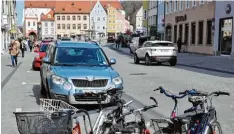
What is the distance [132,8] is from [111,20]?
12556 mm

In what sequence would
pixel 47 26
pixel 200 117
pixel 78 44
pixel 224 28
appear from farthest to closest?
pixel 47 26 → pixel 224 28 → pixel 78 44 → pixel 200 117

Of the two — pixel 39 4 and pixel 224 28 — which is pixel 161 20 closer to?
pixel 224 28

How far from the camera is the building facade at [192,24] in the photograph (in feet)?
127

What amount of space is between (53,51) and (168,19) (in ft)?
153

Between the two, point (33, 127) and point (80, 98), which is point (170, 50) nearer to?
point (80, 98)

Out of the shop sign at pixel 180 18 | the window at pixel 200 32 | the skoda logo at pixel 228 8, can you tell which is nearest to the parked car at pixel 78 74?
the skoda logo at pixel 228 8

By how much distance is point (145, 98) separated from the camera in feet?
36.4

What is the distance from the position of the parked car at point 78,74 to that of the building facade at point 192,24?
93.1 feet

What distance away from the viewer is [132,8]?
476 ft

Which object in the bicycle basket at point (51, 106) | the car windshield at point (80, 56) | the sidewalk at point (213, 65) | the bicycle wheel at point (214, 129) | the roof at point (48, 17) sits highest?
the roof at point (48, 17)

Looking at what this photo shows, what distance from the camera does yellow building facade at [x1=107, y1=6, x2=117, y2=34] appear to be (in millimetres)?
136375

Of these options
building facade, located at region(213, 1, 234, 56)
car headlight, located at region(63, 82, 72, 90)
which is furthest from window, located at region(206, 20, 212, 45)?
car headlight, located at region(63, 82, 72, 90)

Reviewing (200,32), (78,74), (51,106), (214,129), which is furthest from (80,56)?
(200,32)

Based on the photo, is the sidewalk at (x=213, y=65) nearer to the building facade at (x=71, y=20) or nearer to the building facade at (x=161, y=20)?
the building facade at (x=161, y=20)
